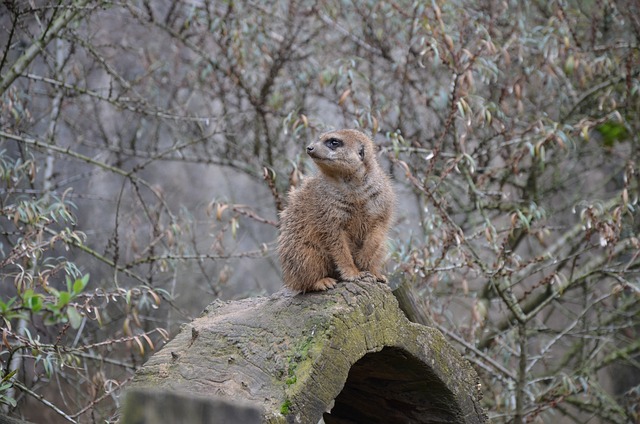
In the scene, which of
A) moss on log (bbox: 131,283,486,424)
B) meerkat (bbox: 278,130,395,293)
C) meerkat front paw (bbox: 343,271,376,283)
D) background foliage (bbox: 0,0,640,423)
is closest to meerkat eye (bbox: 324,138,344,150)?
meerkat (bbox: 278,130,395,293)

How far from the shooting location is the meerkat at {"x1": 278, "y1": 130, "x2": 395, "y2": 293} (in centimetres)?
300

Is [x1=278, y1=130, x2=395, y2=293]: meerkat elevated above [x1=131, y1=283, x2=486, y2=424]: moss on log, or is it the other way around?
[x1=278, y1=130, x2=395, y2=293]: meerkat

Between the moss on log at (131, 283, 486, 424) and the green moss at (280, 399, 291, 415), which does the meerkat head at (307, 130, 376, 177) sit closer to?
the moss on log at (131, 283, 486, 424)

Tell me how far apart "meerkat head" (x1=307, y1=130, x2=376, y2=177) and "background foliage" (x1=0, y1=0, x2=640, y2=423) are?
28.8 inches

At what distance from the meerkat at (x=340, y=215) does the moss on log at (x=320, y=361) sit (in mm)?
246

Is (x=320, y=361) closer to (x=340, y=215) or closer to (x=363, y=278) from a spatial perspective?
(x=363, y=278)

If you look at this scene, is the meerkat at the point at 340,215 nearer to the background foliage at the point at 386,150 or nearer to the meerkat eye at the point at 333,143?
the meerkat eye at the point at 333,143

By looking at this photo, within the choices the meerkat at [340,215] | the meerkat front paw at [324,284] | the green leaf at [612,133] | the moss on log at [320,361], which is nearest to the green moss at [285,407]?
the moss on log at [320,361]

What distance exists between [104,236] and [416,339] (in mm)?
4517

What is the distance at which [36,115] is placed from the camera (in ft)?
19.3

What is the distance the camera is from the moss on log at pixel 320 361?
223 centimetres

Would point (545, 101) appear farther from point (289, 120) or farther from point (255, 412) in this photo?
point (255, 412)

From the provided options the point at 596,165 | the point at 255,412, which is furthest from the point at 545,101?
the point at 255,412

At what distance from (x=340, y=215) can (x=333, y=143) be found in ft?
1.11
